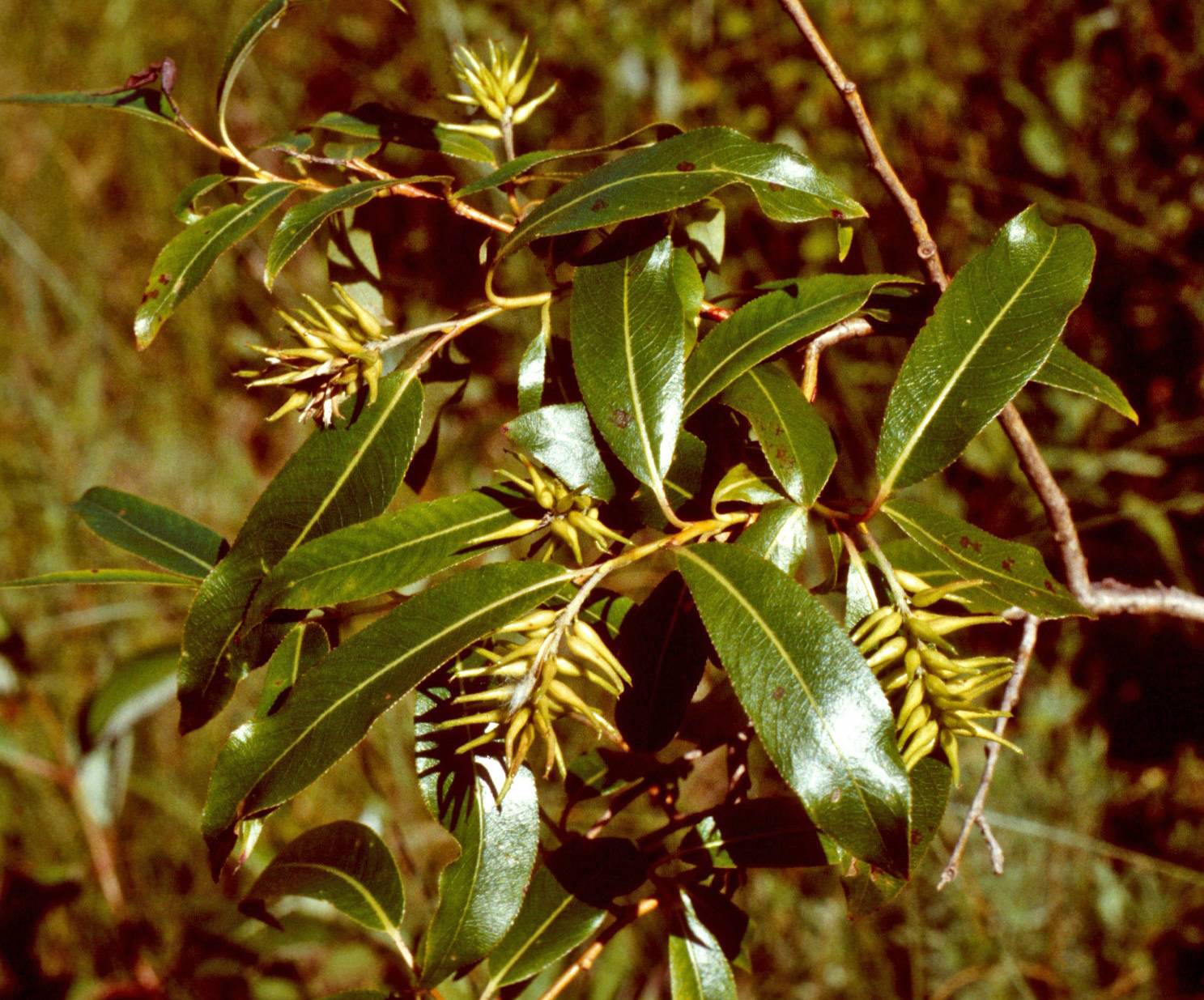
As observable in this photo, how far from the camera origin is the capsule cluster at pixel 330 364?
2.46 feet

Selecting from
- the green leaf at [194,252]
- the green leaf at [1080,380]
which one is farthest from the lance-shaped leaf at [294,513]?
the green leaf at [1080,380]

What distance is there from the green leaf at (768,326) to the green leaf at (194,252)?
0.37m

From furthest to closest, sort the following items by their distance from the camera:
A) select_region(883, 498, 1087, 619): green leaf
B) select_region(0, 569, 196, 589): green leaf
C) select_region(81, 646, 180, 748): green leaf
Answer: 1. select_region(81, 646, 180, 748): green leaf
2. select_region(0, 569, 196, 589): green leaf
3. select_region(883, 498, 1087, 619): green leaf

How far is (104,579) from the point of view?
36.3 inches

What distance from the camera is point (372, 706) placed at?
657 millimetres

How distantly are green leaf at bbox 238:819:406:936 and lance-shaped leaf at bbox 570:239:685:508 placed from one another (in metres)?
0.43

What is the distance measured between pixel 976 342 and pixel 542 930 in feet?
2.01

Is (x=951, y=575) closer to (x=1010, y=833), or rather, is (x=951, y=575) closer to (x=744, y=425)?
(x=744, y=425)

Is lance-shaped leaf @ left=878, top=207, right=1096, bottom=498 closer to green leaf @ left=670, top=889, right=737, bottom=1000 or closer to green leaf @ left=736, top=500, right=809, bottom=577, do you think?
green leaf @ left=736, top=500, right=809, bottom=577

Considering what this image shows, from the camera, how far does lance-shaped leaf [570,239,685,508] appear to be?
0.75 meters

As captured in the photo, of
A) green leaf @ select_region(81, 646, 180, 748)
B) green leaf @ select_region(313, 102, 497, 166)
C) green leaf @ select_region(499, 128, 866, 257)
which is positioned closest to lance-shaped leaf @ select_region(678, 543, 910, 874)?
green leaf @ select_region(499, 128, 866, 257)

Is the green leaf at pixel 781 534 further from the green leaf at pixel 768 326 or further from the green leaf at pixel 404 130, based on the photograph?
the green leaf at pixel 404 130

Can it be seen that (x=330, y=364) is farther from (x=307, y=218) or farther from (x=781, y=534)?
(x=781, y=534)

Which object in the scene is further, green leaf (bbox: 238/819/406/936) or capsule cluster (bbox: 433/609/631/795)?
green leaf (bbox: 238/819/406/936)
